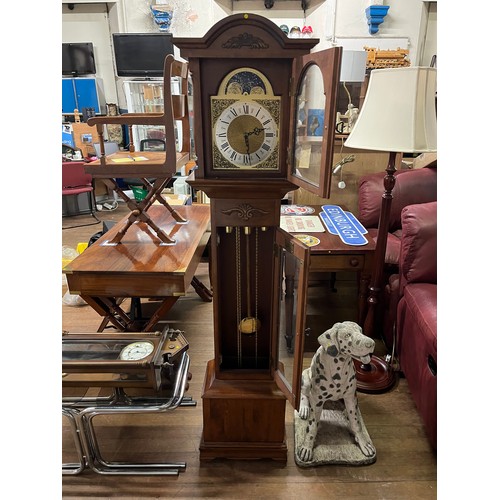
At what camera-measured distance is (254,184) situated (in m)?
1.29

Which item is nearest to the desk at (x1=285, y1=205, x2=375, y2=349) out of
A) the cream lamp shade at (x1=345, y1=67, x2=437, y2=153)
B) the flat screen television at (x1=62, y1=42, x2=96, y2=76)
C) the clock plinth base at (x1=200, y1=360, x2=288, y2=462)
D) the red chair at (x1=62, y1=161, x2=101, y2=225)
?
the cream lamp shade at (x1=345, y1=67, x2=437, y2=153)

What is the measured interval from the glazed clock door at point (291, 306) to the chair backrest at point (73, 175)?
3.70 meters

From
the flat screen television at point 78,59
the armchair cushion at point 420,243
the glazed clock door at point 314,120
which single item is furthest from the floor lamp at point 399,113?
the flat screen television at point 78,59

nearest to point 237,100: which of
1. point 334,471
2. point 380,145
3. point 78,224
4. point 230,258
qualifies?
point 230,258

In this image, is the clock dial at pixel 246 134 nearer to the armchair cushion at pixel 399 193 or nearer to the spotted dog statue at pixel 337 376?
the spotted dog statue at pixel 337 376

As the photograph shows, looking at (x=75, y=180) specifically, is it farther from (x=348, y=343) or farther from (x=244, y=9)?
(x=348, y=343)

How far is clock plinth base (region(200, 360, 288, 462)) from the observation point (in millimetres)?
1521

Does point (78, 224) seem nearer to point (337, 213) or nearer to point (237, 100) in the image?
point (337, 213)

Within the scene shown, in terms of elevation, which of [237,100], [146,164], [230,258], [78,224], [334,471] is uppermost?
[237,100]

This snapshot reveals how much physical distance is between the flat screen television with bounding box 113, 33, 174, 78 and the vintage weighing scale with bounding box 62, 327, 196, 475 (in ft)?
14.9

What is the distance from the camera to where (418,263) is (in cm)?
188

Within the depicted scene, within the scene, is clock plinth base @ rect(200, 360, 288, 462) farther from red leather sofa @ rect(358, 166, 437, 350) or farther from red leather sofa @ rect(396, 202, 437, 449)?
red leather sofa @ rect(358, 166, 437, 350)

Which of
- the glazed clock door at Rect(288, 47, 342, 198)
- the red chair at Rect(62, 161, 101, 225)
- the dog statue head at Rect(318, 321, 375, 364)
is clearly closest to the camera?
the glazed clock door at Rect(288, 47, 342, 198)

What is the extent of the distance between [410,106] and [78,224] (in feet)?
13.1
